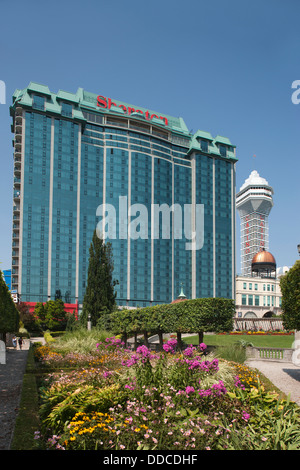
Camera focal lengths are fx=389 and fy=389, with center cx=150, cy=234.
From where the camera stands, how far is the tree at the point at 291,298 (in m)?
20.7

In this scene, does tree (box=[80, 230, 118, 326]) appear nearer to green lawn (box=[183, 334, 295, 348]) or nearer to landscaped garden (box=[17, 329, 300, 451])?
green lawn (box=[183, 334, 295, 348])

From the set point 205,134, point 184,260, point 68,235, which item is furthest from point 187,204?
Result: point 68,235

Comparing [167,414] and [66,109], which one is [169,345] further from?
[66,109]

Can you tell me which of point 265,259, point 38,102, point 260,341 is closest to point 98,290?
point 260,341

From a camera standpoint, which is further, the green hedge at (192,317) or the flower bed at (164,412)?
the green hedge at (192,317)

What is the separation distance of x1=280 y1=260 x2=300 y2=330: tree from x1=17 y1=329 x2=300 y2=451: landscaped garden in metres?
9.70

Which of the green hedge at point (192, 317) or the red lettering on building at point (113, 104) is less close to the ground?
the red lettering on building at point (113, 104)

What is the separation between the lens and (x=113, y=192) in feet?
380

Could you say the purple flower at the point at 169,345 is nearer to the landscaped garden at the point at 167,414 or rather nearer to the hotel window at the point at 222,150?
the landscaped garden at the point at 167,414

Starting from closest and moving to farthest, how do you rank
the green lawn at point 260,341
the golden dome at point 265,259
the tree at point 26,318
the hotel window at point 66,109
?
1. the green lawn at point 260,341
2. the tree at point 26,318
3. the hotel window at point 66,109
4. the golden dome at point 265,259

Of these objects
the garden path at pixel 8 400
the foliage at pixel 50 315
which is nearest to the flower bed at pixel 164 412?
the garden path at pixel 8 400

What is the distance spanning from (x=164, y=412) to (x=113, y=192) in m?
109

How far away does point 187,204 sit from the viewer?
130 metres

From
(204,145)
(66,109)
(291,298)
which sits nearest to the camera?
(291,298)
